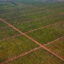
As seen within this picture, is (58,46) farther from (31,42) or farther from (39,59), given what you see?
(39,59)

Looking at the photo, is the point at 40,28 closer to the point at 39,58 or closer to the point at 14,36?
the point at 14,36

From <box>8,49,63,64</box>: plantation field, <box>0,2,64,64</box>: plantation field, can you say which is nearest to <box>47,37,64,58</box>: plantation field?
<box>0,2,64,64</box>: plantation field

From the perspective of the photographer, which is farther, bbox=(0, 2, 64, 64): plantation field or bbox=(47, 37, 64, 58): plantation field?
bbox=(47, 37, 64, 58): plantation field

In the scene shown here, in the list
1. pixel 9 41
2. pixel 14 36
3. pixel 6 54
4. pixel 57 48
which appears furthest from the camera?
pixel 14 36

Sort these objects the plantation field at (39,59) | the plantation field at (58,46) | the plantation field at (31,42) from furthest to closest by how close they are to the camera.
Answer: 1. the plantation field at (58,46)
2. the plantation field at (31,42)
3. the plantation field at (39,59)

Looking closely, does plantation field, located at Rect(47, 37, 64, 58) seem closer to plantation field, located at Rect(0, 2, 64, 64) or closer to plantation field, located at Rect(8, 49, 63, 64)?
plantation field, located at Rect(0, 2, 64, 64)

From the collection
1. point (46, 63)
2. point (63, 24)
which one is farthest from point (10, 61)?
point (63, 24)

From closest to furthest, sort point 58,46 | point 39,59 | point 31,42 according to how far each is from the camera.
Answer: point 39,59 < point 58,46 < point 31,42

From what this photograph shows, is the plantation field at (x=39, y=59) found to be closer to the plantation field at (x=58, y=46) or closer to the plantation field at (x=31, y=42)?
the plantation field at (x=31, y=42)

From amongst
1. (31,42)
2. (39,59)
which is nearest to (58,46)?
(31,42)

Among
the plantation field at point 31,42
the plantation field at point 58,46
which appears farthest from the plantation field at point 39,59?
the plantation field at point 58,46

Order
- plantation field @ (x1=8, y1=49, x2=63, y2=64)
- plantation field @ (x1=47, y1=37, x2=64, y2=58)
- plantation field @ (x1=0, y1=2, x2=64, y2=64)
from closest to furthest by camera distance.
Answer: plantation field @ (x1=8, y1=49, x2=63, y2=64) → plantation field @ (x1=0, y1=2, x2=64, y2=64) → plantation field @ (x1=47, y1=37, x2=64, y2=58)
